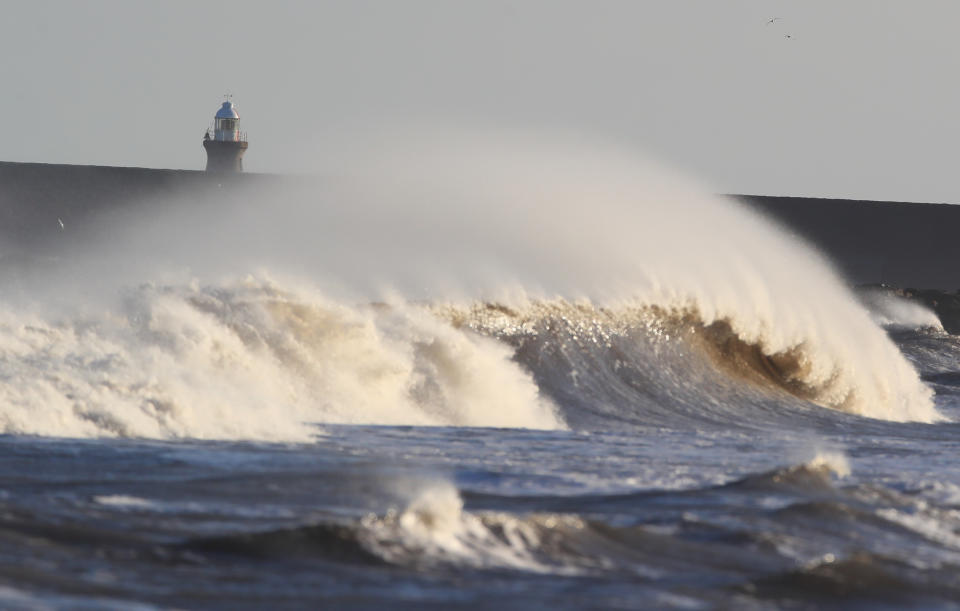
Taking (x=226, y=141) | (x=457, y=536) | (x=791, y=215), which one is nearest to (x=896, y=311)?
(x=791, y=215)

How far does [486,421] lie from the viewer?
37.8ft

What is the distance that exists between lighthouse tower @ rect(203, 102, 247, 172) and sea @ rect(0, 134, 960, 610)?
20.1 meters

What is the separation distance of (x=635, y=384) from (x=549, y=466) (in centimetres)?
554

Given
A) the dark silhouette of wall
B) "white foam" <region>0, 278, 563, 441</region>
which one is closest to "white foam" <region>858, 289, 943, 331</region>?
the dark silhouette of wall

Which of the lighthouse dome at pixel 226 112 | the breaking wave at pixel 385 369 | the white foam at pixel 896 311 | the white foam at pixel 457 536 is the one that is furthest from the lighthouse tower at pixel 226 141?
the white foam at pixel 457 536

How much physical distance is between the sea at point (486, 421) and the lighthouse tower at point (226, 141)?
65.9 feet

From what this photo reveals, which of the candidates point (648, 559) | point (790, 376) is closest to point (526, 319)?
point (790, 376)

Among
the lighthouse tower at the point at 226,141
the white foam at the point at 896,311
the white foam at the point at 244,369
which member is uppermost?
the lighthouse tower at the point at 226,141

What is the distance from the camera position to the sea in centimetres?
573

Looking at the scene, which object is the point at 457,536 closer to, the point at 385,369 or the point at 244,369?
the point at 244,369

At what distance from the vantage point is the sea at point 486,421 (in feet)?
18.8

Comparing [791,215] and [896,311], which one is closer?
[896,311]

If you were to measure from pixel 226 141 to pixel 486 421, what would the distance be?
3323cm

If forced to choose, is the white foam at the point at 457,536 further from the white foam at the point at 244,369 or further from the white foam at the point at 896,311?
the white foam at the point at 896,311
